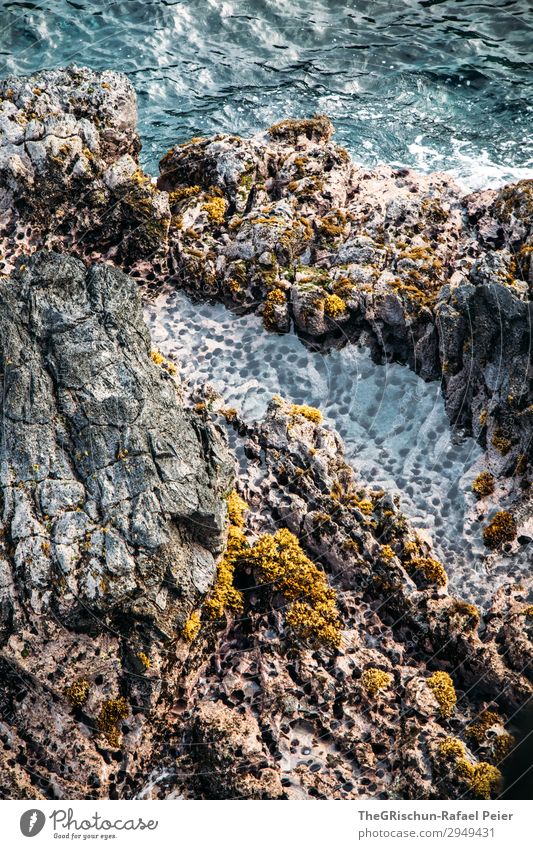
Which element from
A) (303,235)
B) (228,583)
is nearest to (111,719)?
(228,583)

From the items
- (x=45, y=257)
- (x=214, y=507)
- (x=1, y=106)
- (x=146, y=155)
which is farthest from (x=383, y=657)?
(x=146, y=155)

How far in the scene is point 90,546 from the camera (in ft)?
55.2

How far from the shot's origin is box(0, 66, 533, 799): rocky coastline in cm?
1644

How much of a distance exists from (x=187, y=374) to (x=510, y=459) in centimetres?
830

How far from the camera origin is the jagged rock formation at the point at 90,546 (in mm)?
16344

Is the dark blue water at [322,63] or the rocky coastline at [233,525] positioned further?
the dark blue water at [322,63]

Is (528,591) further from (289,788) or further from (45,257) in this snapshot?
(45,257)

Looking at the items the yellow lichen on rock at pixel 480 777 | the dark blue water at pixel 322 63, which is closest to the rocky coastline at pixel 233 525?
the yellow lichen on rock at pixel 480 777

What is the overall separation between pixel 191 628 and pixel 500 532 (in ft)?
23.8

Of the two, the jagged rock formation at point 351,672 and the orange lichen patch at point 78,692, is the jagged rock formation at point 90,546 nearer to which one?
the orange lichen patch at point 78,692

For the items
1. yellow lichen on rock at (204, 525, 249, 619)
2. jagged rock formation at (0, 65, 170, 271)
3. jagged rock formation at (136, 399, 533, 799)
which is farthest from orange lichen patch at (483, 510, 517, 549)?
jagged rock formation at (0, 65, 170, 271)

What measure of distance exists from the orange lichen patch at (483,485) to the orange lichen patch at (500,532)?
2.67 ft

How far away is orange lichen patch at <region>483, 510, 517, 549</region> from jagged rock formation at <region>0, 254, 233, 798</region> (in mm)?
5949

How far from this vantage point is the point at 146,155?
106 ft
